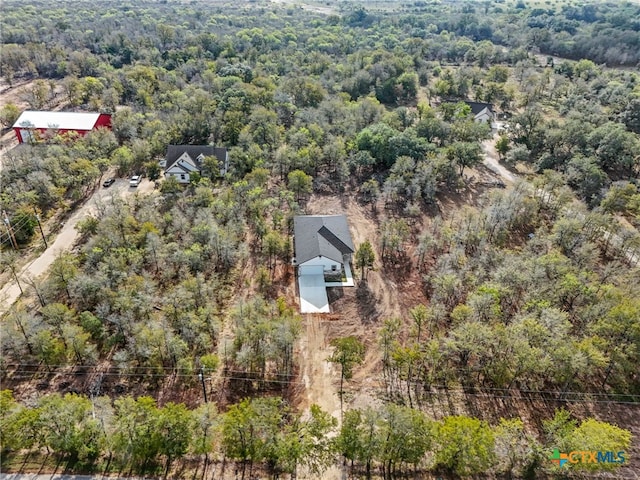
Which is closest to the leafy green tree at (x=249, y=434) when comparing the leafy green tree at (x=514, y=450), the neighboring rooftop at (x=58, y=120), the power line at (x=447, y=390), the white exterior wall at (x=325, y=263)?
the power line at (x=447, y=390)

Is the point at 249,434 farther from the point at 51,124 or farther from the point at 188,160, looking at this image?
the point at 51,124

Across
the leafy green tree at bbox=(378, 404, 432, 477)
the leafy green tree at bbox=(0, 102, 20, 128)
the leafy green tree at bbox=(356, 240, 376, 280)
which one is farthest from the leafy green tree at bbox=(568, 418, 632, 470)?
the leafy green tree at bbox=(0, 102, 20, 128)

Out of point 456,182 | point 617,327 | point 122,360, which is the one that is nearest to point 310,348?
point 122,360

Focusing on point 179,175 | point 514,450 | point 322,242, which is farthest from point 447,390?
point 179,175

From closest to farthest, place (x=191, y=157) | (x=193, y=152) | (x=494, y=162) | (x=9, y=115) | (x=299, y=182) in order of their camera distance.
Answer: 1. (x=299, y=182)
2. (x=191, y=157)
3. (x=193, y=152)
4. (x=494, y=162)
5. (x=9, y=115)

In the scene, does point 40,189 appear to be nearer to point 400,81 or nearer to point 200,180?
point 200,180

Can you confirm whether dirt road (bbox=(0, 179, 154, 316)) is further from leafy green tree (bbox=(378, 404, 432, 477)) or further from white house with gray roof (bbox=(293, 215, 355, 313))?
leafy green tree (bbox=(378, 404, 432, 477))
